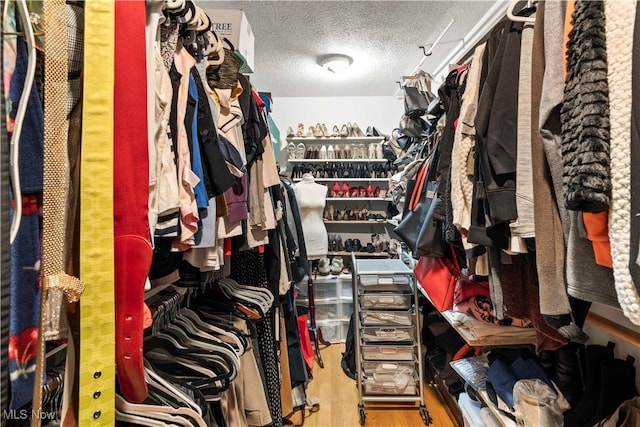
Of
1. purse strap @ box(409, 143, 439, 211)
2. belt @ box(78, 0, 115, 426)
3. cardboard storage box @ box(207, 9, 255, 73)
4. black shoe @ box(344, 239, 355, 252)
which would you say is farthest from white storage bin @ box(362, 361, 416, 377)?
cardboard storage box @ box(207, 9, 255, 73)

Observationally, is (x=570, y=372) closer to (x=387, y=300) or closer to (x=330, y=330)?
(x=387, y=300)

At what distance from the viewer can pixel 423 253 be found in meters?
1.37

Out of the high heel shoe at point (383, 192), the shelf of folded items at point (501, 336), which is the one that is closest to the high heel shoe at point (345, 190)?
the high heel shoe at point (383, 192)

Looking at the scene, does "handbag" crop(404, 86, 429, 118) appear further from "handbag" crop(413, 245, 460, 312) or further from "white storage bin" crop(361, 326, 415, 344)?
"white storage bin" crop(361, 326, 415, 344)

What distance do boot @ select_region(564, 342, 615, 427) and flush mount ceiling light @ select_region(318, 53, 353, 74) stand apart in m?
2.40

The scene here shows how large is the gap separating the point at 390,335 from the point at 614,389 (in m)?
1.26

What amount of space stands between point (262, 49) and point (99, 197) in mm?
2363

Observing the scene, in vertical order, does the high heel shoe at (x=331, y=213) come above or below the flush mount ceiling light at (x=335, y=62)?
below

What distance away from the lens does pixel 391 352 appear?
6.91 feet

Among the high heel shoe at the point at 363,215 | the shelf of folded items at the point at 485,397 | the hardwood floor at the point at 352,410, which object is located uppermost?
the high heel shoe at the point at 363,215

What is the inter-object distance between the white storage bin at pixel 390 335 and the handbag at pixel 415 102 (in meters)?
1.42

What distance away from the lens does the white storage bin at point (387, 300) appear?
2121mm

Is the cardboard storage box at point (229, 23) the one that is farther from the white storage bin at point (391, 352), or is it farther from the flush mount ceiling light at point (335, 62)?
the white storage bin at point (391, 352)

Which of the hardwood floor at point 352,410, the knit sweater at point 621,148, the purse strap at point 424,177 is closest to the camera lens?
the knit sweater at point 621,148
